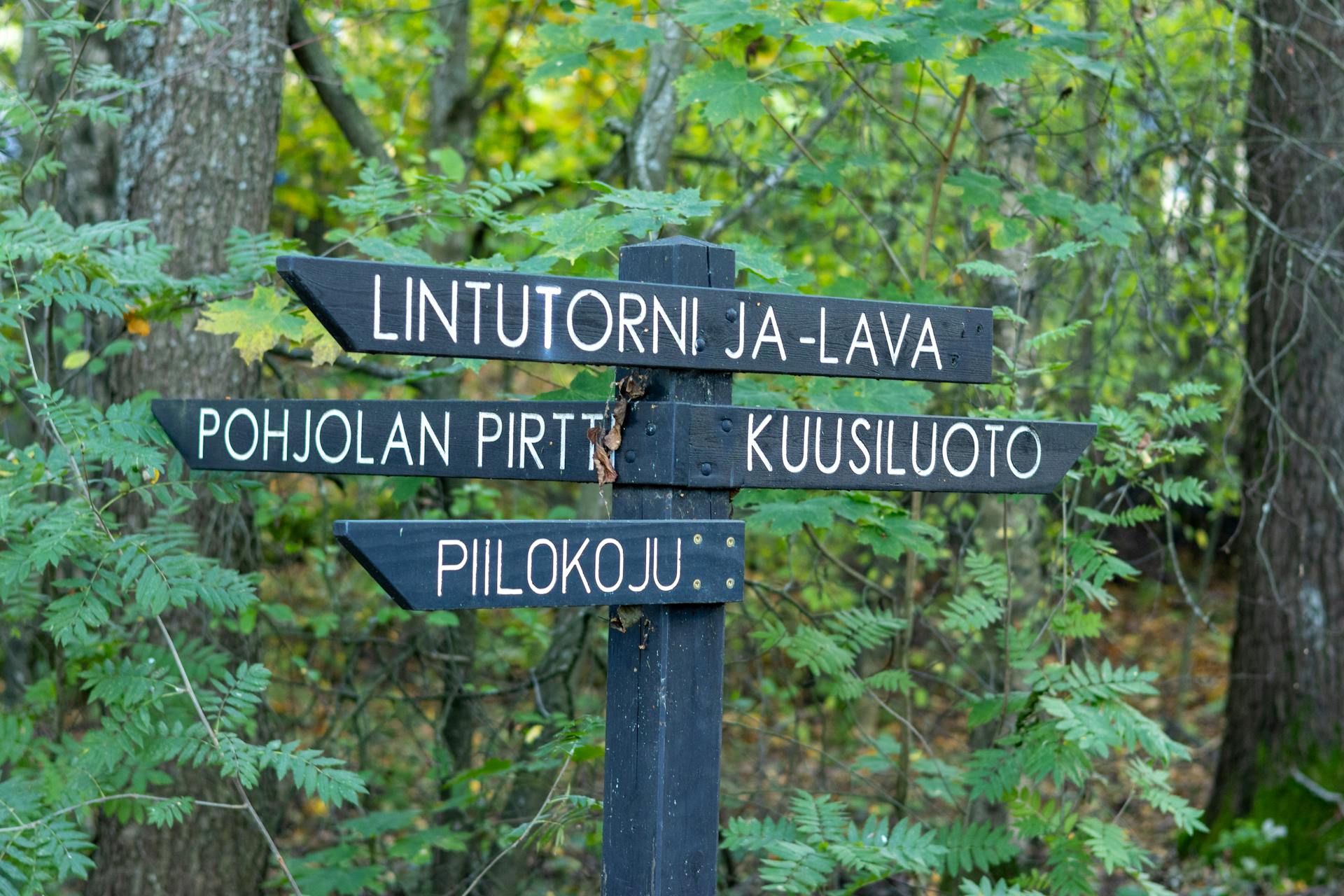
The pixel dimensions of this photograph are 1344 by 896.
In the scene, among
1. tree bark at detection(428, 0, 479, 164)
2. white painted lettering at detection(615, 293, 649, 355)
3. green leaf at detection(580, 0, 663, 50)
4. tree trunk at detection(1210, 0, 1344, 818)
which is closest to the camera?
white painted lettering at detection(615, 293, 649, 355)

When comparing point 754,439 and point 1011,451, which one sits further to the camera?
point 1011,451

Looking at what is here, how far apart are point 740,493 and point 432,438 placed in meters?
1.30

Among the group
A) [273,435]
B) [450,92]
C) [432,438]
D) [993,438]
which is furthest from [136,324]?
[450,92]

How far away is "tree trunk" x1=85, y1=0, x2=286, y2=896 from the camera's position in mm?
3604

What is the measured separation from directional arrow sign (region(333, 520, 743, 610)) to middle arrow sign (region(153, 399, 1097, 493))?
12 centimetres

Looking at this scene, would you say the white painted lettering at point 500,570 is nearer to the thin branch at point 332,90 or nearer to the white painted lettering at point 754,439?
the white painted lettering at point 754,439

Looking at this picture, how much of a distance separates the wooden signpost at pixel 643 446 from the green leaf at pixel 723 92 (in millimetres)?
1285

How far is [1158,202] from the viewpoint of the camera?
662cm

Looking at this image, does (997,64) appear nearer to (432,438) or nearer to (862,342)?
(862,342)

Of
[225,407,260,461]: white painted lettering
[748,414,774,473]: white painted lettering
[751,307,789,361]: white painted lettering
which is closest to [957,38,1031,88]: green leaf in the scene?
[751,307,789,361]: white painted lettering

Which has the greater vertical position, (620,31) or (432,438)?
(620,31)

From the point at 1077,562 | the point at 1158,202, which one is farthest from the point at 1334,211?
the point at 1077,562

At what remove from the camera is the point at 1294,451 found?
5.39 metres

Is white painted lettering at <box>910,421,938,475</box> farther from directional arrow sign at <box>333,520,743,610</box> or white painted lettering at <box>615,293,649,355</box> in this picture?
white painted lettering at <box>615,293,649,355</box>
